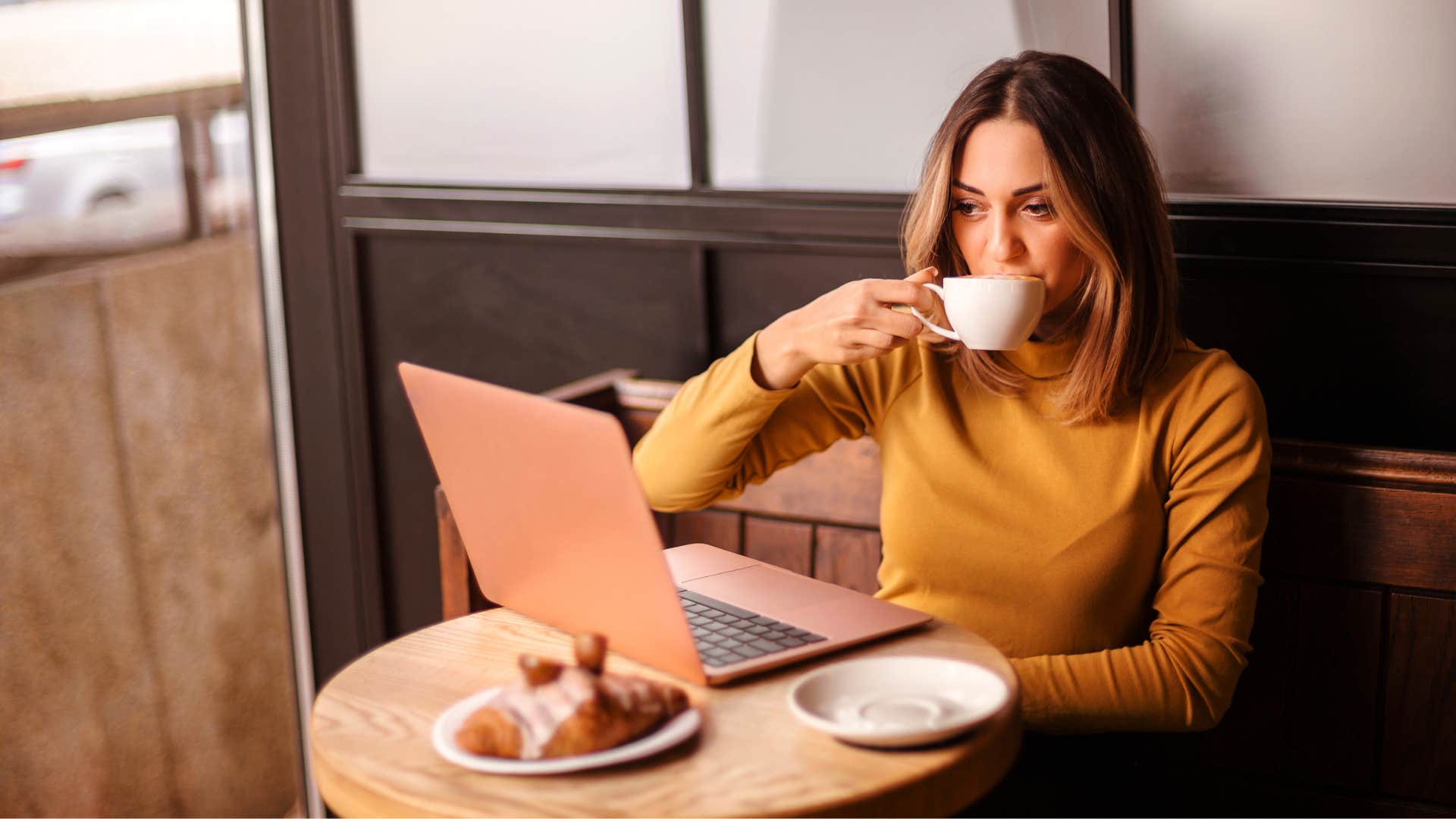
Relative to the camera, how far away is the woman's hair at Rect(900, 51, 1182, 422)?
4.49ft

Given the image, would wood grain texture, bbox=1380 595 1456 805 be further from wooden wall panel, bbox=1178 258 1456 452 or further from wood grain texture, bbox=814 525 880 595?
wood grain texture, bbox=814 525 880 595

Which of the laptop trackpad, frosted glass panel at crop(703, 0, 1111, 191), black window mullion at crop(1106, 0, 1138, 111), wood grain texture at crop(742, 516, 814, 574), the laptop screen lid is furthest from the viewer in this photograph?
wood grain texture at crop(742, 516, 814, 574)

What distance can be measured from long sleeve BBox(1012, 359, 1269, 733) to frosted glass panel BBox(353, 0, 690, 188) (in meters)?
1.01

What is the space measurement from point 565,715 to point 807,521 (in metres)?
1.04

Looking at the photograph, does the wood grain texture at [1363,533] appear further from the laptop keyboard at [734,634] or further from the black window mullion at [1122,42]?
the laptop keyboard at [734,634]

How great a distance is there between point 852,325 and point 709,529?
0.78 metres

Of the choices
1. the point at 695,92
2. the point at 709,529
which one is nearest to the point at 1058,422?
the point at 709,529

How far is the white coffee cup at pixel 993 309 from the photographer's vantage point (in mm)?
1256

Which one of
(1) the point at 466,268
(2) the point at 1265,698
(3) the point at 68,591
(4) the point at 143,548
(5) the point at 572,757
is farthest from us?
(4) the point at 143,548

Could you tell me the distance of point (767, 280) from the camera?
2070mm

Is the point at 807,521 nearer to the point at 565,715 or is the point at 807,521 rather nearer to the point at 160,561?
the point at 565,715

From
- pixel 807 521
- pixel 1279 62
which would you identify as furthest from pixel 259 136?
pixel 1279 62

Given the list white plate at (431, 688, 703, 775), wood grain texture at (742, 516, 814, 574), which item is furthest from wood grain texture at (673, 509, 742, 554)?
white plate at (431, 688, 703, 775)

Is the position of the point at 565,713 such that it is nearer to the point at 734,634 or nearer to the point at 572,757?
the point at 572,757
